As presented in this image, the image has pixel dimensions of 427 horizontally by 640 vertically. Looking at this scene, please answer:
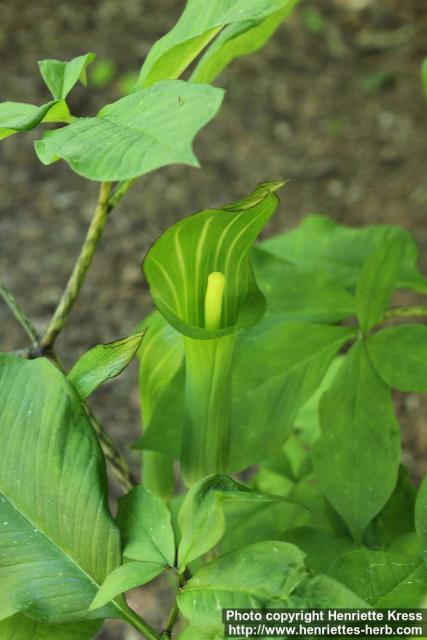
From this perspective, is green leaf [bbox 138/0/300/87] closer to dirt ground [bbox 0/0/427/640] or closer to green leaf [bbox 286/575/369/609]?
green leaf [bbox 286/575/369/609]

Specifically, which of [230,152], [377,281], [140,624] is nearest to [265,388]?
[377,281]

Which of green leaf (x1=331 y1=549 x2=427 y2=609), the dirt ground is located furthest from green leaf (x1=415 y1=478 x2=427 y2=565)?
the dirt ground

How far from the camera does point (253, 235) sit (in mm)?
514

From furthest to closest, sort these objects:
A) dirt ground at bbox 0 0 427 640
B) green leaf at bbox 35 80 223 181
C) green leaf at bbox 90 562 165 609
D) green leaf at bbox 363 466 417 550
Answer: dirt ground at bbox 0 0 427 640, green leaf at bbox 363 466 417 550, green leaf at bbox 90 562 165 609, green leaf at bbox 35 80 223 181

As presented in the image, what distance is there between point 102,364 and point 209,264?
9 cm

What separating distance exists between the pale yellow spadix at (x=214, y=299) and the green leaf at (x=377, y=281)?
0.60ft

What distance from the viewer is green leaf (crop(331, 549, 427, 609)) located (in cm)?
51

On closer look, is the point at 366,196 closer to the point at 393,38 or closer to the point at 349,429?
the point at 393,38

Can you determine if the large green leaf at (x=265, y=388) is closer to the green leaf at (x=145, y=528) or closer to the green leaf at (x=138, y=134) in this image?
the green leaf at (x=145, y=528)

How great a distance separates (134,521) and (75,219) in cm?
196

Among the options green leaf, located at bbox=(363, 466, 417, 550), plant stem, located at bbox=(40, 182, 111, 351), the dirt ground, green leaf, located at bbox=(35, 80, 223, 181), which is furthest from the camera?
the dirt ground

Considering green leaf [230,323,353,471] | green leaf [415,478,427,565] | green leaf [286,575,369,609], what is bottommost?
green leaf [230,323,353,471]

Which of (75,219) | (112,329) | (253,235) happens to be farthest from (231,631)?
(75,219)

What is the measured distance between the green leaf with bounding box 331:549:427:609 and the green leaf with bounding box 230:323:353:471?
0.16 m
